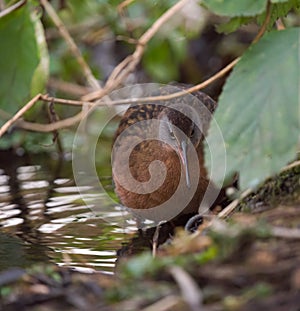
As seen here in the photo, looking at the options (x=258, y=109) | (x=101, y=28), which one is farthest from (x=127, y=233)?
(x=101, y=28)

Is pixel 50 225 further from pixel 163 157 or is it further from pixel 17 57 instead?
Result: pixel 17 57

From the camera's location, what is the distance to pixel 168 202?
12.1 ft

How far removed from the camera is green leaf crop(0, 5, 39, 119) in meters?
3.72

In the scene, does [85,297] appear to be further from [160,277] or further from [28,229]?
[28,229]

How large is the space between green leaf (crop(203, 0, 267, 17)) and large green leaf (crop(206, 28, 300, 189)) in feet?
0.33

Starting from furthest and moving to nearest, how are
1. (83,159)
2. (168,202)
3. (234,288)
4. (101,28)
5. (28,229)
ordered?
(101,28), (83,159), (168,202), (28,229), (234,288)

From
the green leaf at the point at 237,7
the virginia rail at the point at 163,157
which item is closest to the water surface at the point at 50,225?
the virginia rail at the point at 163,157

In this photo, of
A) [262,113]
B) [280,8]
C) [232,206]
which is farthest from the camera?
[280,8]

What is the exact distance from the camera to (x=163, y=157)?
3.84 m

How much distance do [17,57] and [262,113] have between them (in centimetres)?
181

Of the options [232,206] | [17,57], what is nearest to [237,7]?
[232,206]

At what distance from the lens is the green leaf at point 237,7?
2297mm

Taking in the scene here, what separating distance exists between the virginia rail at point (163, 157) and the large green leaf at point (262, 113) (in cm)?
133

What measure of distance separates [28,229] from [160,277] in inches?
69.2
